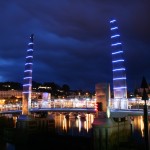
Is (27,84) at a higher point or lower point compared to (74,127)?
higher

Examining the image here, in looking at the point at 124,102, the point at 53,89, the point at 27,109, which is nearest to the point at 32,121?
the point at 27,109

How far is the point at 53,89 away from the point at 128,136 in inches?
6175

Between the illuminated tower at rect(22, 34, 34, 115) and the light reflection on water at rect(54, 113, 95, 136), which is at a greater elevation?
the illuminated tower at rect(22, 34, 34, 115)

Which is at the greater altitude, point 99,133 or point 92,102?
point 92,102

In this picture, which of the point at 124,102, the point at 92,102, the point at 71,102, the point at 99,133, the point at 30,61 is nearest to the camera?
the point at 99,133

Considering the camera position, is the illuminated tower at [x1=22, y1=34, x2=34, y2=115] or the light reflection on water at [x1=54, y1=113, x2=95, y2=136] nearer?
the illuminated tower at [x1=22, y1=34, x2=34, y2=115]

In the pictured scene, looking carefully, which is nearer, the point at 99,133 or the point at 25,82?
the point at 99,133

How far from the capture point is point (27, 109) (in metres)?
41.3

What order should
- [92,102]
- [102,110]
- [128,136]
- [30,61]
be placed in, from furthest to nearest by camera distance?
[30,61] < [92,102] < [128,136] < [102,110]

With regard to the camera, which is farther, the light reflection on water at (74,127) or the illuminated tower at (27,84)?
the light reflection on water at (74,127)

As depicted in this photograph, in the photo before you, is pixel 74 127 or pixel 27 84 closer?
pixel 27 84

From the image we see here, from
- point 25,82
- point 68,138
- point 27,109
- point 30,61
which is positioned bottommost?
point 68,138

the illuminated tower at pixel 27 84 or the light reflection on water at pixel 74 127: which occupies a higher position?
the illuminated tower at pixel 27 84

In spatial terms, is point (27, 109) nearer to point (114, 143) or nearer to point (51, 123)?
point (51, 123)
